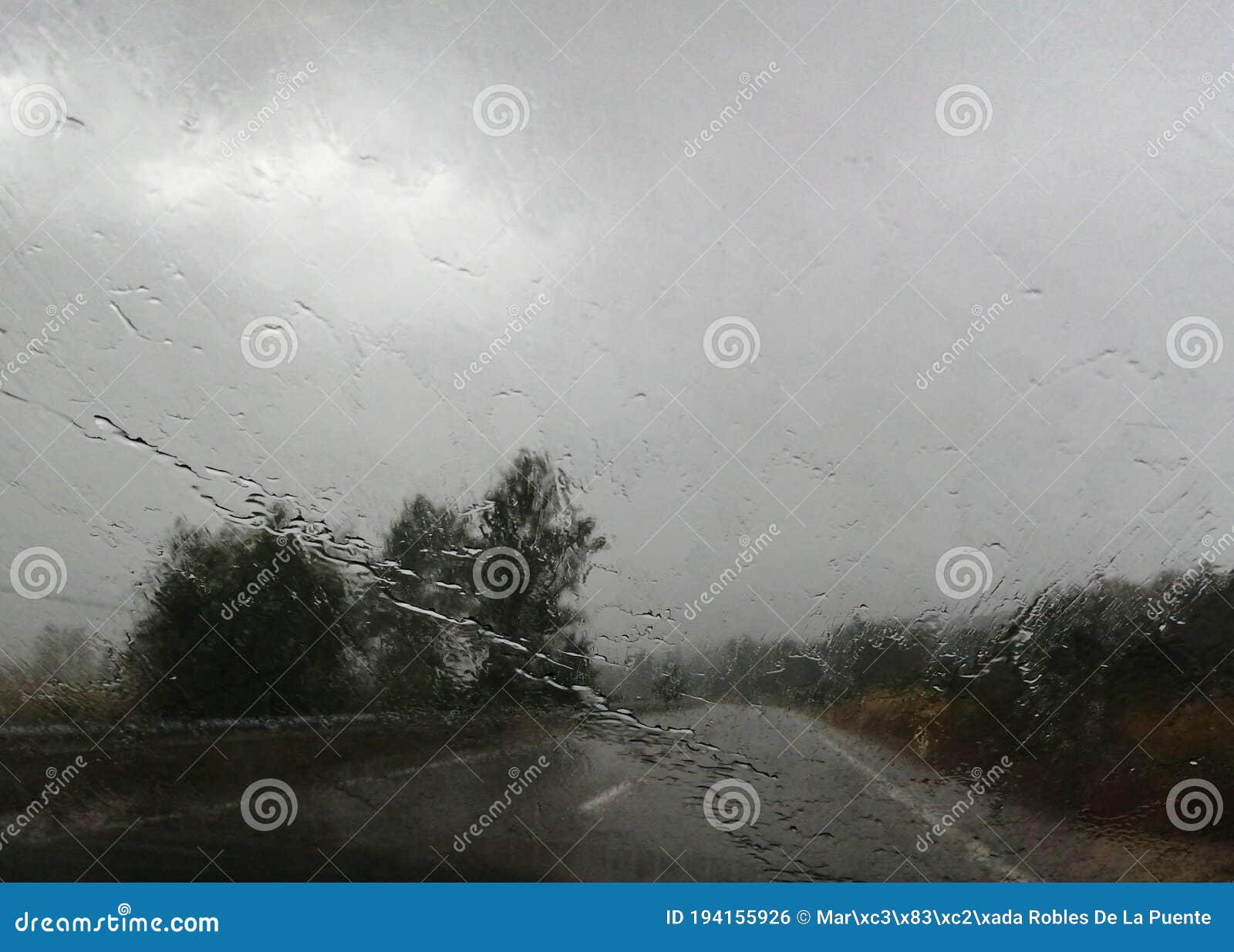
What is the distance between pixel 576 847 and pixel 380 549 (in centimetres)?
132

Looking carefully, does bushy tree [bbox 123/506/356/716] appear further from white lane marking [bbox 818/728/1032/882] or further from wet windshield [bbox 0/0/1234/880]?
white lane marking [bbox 818/728/1032/882]

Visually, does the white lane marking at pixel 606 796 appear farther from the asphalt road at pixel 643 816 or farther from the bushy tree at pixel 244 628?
the bushy tree at pixel 244 628

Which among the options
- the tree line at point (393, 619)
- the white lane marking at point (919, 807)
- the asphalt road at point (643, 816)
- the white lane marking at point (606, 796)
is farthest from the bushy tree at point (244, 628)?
the white lane marking at point (919, 807)

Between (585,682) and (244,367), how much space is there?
1.74m

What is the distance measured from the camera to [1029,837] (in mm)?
2533

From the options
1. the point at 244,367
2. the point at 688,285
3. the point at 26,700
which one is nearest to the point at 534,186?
the point at 688,285

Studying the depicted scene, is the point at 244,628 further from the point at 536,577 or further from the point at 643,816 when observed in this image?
the point at 643,816

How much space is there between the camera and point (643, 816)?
2541mm

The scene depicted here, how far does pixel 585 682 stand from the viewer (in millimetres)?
2547

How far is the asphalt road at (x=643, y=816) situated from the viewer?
2516 millimetres

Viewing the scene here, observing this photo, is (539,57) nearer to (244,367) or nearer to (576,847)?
(244,367)

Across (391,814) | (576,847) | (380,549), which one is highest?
Result: (380,549)

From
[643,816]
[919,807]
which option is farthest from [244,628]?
[919,807]

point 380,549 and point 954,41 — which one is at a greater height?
point 954,41
